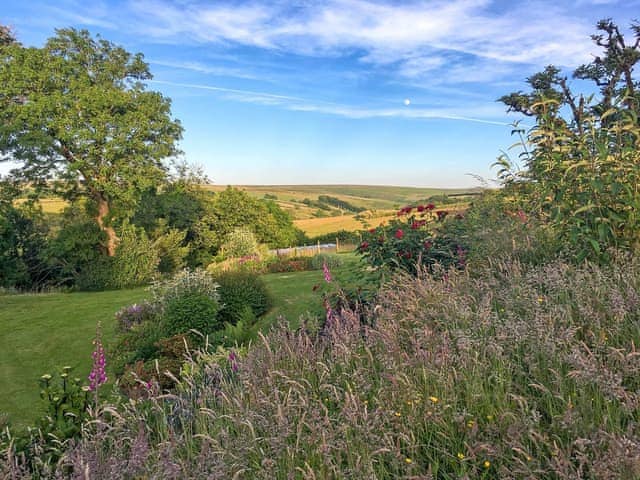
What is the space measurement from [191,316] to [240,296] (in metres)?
1.69

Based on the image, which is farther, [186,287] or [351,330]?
[186,287]

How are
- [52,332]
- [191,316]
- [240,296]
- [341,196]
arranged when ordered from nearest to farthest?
[191,316] → [240,296] → [52,332] → [341,196]

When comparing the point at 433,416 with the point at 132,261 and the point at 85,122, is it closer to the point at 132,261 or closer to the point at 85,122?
the point at 132,261

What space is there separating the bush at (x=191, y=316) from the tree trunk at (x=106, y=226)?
1521cm

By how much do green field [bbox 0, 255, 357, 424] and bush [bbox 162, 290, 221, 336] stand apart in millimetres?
921

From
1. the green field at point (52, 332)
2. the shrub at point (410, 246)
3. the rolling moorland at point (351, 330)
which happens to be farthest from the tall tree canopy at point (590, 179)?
the green field at point (52, 332)

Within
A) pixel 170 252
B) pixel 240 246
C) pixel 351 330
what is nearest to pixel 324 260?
pixel 240 246

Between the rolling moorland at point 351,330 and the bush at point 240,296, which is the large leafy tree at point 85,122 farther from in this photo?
the bush at point 240,296

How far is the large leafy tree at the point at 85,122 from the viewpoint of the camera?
697 inches

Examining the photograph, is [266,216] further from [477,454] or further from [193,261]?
[477,454]

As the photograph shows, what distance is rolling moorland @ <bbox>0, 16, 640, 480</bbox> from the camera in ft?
5.45

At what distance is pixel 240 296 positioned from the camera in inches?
300

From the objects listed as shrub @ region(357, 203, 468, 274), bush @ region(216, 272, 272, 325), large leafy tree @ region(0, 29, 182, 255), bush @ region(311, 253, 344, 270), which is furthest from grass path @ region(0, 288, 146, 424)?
large leafy tree @ region(0, 29, 182, 255)

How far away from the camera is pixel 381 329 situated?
2.51 meters
